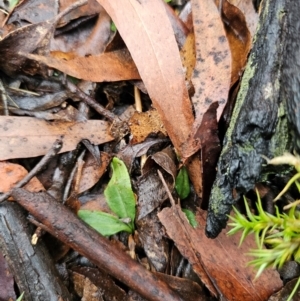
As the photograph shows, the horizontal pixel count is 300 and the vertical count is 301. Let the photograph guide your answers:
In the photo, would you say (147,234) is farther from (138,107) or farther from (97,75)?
(97,75)

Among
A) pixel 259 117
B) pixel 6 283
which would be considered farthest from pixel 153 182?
pixel 6 283

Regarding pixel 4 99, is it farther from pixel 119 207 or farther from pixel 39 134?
pixel 119 207

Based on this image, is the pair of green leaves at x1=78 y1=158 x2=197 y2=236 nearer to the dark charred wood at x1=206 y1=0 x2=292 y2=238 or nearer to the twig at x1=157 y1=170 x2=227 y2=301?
the twig at x1=157 y1=170 x2=227 y2=301

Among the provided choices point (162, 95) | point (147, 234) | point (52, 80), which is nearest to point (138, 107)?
point (162, 95)

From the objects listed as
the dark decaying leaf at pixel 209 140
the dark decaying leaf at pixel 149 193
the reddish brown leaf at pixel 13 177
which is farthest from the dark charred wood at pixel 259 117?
the reddish brown leaf at pixel 13 177

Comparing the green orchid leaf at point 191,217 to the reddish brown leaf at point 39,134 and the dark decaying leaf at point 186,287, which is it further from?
the reddish brown leaf at point 39,134

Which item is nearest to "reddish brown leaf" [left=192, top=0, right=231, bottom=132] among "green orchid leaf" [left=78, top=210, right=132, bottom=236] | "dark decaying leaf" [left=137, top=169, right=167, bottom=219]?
"dark decaying leaf" [left=137, top=169, right=167, bottom=219]
